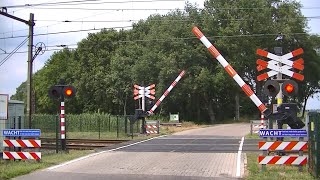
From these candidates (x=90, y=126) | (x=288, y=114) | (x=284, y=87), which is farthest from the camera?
(x=90, y=126)

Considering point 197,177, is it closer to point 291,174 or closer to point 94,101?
point 291,174

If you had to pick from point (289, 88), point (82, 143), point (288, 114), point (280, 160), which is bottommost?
point (82, 143)

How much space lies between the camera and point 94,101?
75.4 m

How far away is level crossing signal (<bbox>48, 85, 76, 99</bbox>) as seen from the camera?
19.6m

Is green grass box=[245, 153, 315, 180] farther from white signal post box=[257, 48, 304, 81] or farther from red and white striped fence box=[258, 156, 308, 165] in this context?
white signal post box=[257, 48, 304, 81]

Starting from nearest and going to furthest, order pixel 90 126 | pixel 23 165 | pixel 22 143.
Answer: pixel 23 165 < pixel 22 143 < pixel 90 126

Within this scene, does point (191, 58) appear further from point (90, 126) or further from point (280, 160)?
point (280, 160)

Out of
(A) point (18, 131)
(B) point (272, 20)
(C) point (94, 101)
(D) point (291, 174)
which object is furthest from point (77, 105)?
(D) point (291, 174)

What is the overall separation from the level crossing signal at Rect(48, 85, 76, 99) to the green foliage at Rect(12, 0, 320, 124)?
3623cm

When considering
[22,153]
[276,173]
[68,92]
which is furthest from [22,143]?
[276,173]

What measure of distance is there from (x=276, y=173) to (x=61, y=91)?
1053 centimetres

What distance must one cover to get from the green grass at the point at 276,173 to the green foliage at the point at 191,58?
137 ft

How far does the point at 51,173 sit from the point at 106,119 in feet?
92.4

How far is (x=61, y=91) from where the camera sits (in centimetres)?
1972
